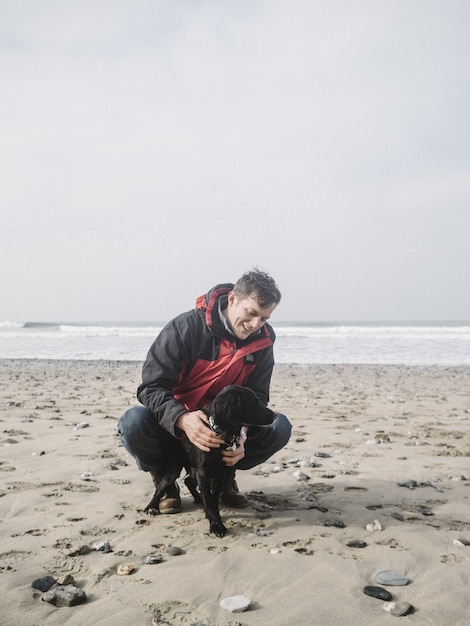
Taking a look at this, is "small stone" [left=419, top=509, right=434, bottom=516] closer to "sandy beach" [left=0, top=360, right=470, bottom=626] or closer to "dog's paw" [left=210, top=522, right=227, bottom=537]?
"sandy beach" [left=0, top=360, right=470, bottom=626]

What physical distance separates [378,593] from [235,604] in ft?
2.22

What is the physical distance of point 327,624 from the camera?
212 cm

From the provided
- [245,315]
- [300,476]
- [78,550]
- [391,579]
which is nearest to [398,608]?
[391,579]

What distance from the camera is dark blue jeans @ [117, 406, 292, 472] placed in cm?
340

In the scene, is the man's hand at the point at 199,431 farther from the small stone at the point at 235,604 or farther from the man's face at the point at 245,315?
the small stone at the point at 235,604

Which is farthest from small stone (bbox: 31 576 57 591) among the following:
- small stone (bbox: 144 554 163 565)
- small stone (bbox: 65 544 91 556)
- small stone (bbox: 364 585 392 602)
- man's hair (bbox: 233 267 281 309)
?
man's hair (bbox: 233 267 281 309)

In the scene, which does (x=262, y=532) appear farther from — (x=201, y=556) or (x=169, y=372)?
(x=169, y=372)

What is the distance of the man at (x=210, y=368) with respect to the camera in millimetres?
3273

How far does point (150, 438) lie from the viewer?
11.2ft

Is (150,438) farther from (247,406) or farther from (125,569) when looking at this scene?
(125,569)

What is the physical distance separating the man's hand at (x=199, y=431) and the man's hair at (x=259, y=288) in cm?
81

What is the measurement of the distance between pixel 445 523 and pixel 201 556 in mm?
1637

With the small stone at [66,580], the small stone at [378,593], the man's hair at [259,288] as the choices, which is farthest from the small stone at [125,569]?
the man's hair at [259,288]

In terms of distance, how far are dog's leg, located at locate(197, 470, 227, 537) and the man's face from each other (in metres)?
0.95
